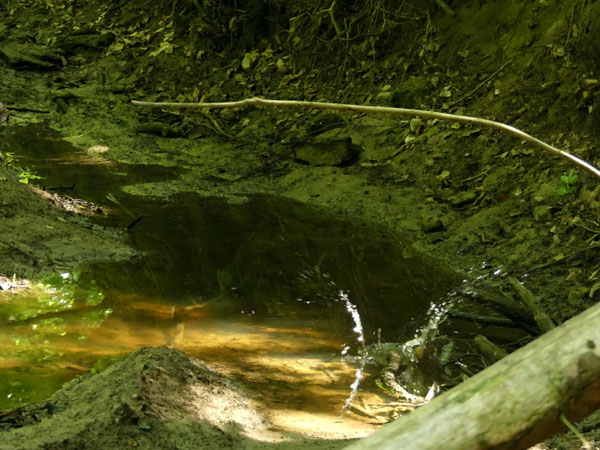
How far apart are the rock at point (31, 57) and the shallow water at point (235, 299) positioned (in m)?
5.00

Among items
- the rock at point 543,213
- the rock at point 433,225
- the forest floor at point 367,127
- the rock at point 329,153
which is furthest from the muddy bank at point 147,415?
the rock at point 329,153

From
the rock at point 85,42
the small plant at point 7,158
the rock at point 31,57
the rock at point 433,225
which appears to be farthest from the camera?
the rock at point 85,42

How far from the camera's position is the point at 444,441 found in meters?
1.43

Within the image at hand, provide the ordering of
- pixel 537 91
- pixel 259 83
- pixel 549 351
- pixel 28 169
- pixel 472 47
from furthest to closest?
pixel 259 83 < pixel 472 47 < pixel 28 169 < pixel 537 91 < pixel 549 351

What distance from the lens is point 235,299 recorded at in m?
4.90

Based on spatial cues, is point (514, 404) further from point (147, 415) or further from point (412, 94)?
point (412, 94)

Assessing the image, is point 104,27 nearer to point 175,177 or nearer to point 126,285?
point 175,177

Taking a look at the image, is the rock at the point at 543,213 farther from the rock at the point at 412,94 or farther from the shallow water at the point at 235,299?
the rock at the point at 412,94

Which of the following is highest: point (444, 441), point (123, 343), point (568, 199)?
point (444, 441)

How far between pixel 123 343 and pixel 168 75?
24.1 ft

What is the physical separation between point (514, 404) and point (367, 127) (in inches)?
269

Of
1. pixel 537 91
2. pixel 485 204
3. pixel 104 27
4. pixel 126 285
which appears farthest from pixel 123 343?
pixel 104 27

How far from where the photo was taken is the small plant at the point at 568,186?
5.75m

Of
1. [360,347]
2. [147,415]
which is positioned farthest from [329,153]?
[147,415]
